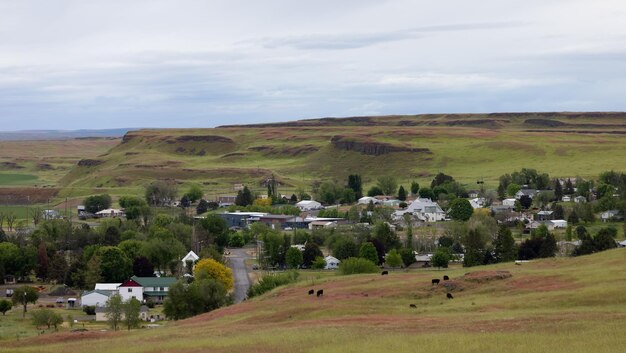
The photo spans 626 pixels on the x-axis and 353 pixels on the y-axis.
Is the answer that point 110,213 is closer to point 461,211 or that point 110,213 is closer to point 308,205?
point 308,205

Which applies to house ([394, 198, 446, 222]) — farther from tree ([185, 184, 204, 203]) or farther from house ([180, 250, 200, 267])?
house ([180, 250, 200, 267])

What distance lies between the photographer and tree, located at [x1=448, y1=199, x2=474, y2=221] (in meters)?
122

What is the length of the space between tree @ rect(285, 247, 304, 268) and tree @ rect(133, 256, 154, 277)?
1222 cm

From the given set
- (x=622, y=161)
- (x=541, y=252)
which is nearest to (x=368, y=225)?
(x=541, y=252)

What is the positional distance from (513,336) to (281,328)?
10.1m

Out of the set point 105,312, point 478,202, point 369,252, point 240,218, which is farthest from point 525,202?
point 105,312

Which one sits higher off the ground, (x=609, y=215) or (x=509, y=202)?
(x=609, y=215)

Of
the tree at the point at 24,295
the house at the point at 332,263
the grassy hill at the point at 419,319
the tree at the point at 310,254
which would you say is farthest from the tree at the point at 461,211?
the tree at the point at 24,295

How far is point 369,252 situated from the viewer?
87.2 meters

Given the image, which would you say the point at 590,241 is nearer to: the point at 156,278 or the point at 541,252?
the point at 541,252

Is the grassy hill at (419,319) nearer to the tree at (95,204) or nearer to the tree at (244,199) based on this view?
the tree at (244,199)

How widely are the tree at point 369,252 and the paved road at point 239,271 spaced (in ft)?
32.9

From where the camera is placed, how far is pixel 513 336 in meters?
33.0

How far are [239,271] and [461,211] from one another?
41051 mm
